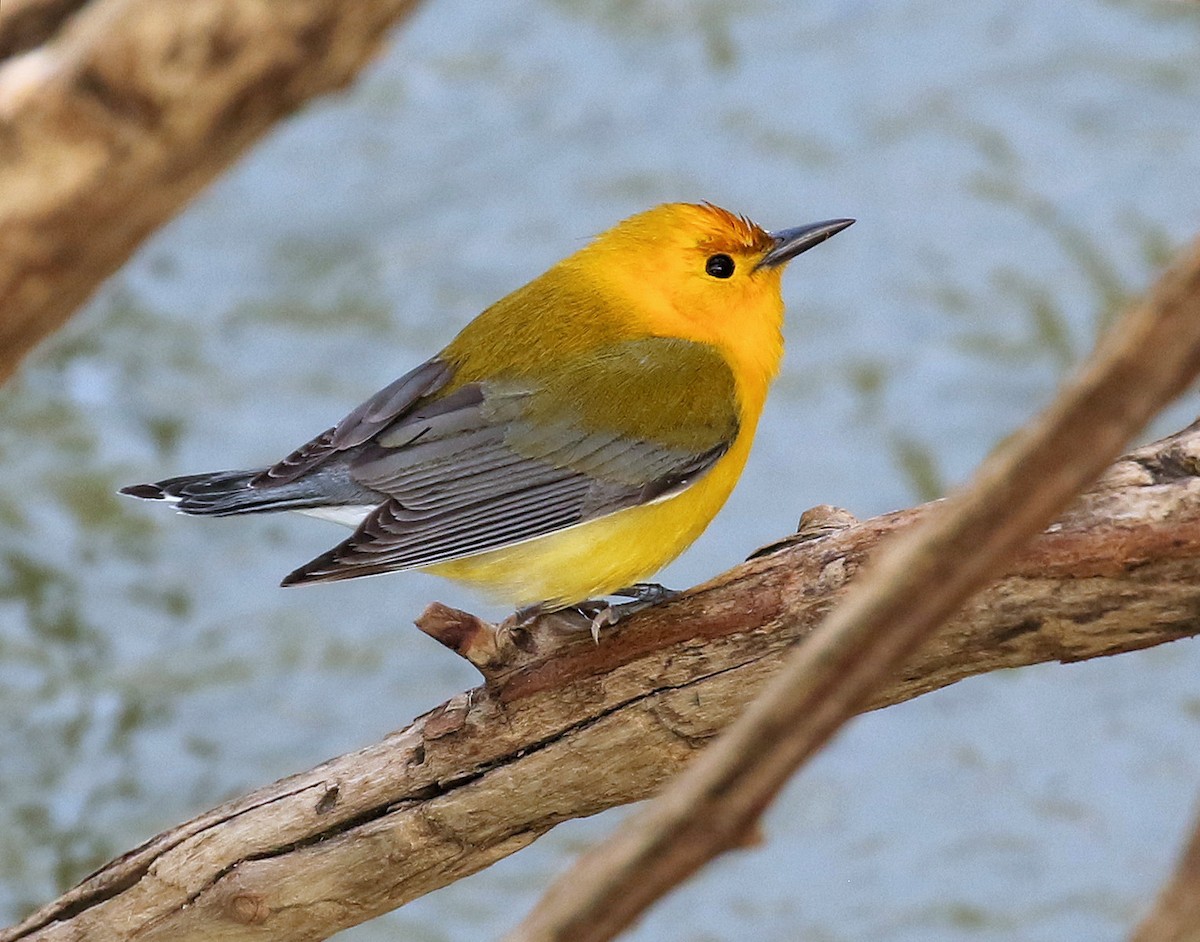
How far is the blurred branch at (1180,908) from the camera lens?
208 centimetres

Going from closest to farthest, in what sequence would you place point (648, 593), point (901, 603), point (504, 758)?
point (901, 603) < point (504, 758) < point (648, 593)

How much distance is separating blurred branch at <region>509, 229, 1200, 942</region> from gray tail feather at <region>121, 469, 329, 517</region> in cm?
264

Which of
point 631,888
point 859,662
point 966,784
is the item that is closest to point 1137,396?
point 859,662

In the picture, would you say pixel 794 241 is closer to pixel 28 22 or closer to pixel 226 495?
pixel 226 495

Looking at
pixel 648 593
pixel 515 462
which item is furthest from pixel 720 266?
pixel 648 593

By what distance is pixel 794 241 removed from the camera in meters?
4.90

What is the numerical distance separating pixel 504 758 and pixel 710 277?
1.50m

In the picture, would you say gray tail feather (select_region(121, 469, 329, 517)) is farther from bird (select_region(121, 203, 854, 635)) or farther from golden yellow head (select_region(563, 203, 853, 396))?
golden yellow head (select_region(563, 203, 853, 396))

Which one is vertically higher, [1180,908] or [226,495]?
[226,495]

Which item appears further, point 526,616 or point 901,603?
point 526,616

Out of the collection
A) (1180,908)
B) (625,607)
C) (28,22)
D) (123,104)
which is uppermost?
(28,22)

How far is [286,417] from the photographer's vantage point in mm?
8078

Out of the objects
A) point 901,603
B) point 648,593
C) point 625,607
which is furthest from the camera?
point 648,593

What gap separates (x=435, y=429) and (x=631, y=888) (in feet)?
8.99
